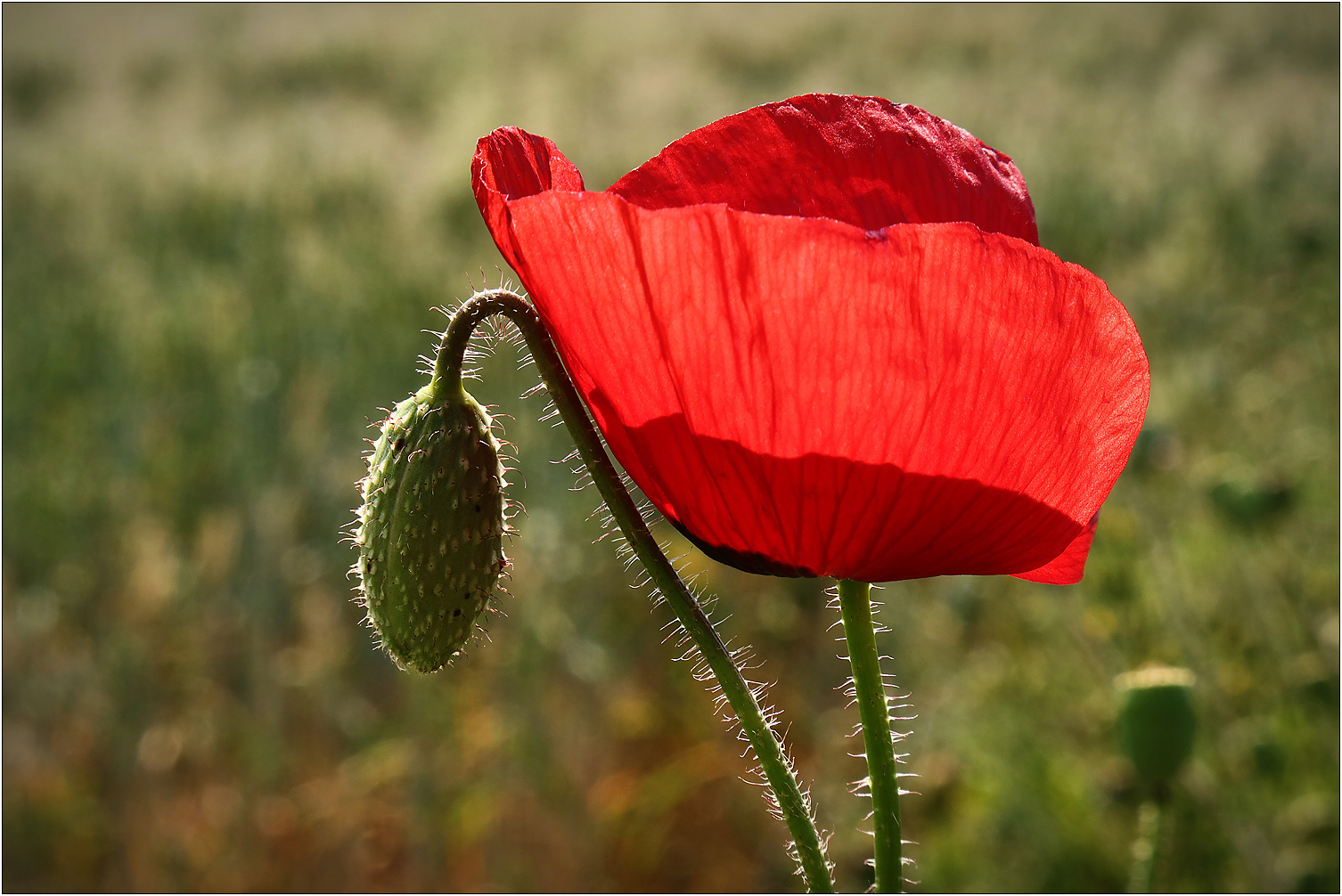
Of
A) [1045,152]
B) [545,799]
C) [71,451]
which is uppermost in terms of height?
[1045,152]

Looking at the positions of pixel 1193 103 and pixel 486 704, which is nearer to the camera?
pixel 486 704

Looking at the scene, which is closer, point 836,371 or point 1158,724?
point 836,371

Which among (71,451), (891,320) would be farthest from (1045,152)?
(891,320)

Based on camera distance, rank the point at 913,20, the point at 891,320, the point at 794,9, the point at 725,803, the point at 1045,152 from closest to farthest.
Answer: the point at 891,320, the point at 725,803, the point at 1045,152, the point at 913,20, the point at 794,9

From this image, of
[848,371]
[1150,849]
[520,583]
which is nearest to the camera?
[848,371]

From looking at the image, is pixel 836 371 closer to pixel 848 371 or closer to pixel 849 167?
pixel 848 371

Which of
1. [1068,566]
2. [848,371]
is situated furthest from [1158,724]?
[848,371]

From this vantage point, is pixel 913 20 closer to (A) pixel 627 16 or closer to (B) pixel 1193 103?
(A) pixel 627 16

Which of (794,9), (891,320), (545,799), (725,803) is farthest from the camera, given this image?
(794,9)
